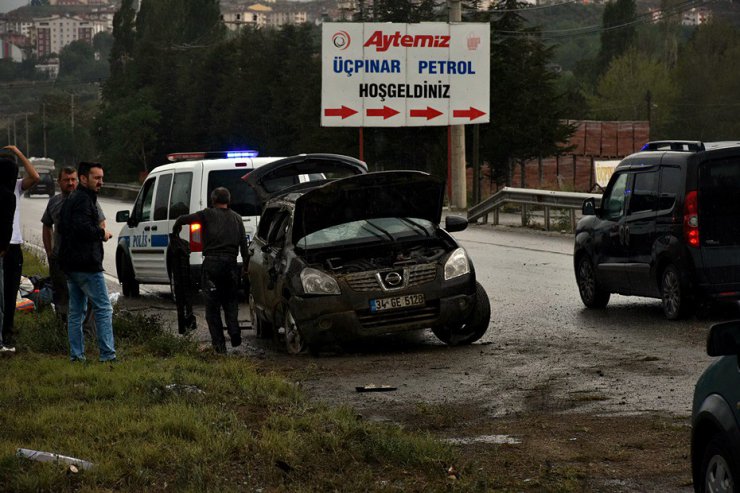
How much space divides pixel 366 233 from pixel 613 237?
137 inches

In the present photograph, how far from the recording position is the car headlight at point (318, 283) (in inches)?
516

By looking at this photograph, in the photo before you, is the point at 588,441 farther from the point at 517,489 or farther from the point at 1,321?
the point at 1,321

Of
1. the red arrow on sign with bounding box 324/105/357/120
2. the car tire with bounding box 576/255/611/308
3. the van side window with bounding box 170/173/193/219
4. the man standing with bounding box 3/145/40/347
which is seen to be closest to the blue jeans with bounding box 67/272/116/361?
the man standing with bounding box 3/145/40/347

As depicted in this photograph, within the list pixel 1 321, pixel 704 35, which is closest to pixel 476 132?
pixel 1 321

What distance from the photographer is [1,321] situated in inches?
496

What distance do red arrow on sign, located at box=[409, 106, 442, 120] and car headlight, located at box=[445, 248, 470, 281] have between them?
3444 cm

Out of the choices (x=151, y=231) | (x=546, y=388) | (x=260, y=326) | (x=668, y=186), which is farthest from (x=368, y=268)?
(x=151, y=231)

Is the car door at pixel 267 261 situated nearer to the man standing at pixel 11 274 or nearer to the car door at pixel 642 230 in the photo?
the man standing at pixel 11 274

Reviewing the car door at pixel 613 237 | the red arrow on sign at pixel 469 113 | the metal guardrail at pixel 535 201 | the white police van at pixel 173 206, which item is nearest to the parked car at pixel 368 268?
the car door at pixel 613 237

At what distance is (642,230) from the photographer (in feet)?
49.7

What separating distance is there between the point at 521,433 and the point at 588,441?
0.52 m

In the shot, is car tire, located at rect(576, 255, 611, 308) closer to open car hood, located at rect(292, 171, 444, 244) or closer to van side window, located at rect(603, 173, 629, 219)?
van side window, located at rect(603, 173, 629, 219)

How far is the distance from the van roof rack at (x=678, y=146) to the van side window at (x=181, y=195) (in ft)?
20.2

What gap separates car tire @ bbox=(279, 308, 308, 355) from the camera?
44.0ft
